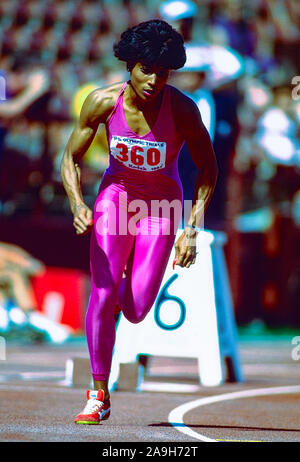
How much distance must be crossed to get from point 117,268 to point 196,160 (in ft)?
2.54

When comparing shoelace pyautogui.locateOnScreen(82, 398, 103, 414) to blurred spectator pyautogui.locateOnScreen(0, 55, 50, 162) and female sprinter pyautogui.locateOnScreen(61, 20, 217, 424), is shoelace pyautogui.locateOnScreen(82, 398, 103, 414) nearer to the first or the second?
female sprinter pyautogui.locateOnScreen(61, 20, 217, 424)

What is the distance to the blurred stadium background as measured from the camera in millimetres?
22828

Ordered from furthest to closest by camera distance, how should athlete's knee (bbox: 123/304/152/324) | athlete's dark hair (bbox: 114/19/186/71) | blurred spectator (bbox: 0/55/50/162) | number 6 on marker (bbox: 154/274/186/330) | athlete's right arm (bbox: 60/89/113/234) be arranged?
1. blurred spectator (bbox: 0/55/50/162)
2. number 6 on marker (bbox: 154/274/186/330)
3. athlete's knee (bbox: 123/304/152/324)
4. athlete's right arm (bbox: 60/89/113/234)
5. athlete's dark hair (bbox: 114/19/186/71)

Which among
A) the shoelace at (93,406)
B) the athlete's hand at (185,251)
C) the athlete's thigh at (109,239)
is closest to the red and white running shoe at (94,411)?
the shoelace at (93,406)

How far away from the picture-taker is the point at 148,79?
18.8 ft

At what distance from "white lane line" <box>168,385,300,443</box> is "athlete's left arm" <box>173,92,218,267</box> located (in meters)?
0.96

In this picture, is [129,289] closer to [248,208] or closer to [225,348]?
[225,348]

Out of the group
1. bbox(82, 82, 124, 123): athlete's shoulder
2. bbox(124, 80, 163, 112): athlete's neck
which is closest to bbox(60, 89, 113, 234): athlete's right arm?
bbox(82, 82, 124, 123): athlete's shoulder

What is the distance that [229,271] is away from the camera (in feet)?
86.0

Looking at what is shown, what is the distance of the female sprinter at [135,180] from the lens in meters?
5.80

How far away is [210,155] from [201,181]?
0.16 metres

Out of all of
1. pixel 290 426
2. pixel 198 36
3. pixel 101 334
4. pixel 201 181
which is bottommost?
pixel 290 426

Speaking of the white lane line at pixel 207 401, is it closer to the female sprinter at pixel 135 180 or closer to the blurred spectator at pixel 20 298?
the female sprinter at pixel 135 180
